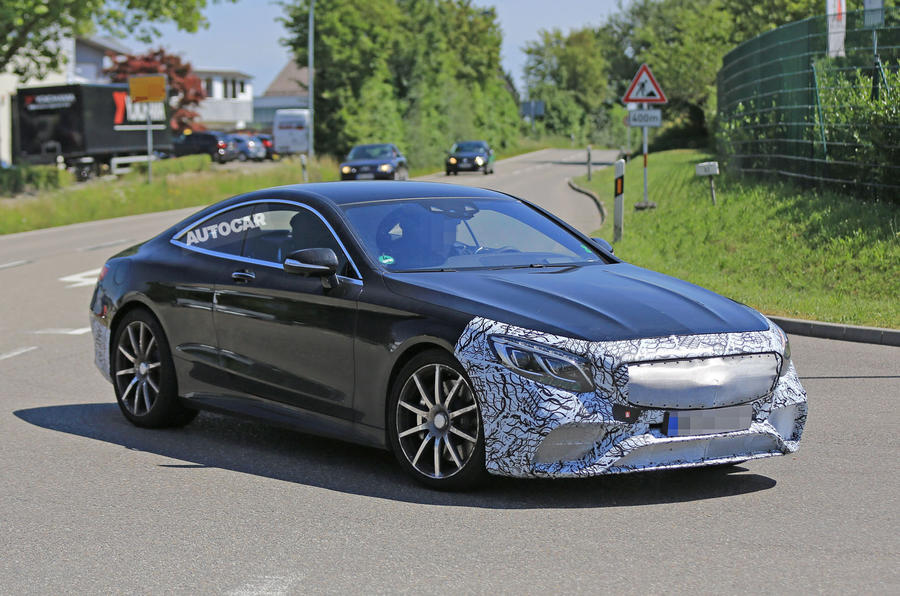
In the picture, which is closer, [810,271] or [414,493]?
[414,493]

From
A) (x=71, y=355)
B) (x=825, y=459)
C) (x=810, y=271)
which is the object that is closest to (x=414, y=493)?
(x=825, y=459)

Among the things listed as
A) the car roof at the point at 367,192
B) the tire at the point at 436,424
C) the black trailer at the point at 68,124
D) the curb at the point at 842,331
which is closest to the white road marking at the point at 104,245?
the curb at the point at 842,331

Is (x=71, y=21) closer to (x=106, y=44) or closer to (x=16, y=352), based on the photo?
(x=16, y=352)

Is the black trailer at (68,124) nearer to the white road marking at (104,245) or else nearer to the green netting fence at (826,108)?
the white road marking at (104,245)

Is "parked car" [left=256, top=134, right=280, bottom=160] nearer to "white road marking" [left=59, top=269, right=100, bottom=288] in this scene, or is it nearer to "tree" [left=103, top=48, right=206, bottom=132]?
"tree" [left=103, top=48, right=206, bottom=132]

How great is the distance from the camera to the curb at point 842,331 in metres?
11.9

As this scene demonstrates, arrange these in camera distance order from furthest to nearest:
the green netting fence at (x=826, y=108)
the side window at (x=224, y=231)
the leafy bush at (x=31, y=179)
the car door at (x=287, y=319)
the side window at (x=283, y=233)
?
the leafy bush at (x=31, y=179) < the green netting fence at (x=826, y=108) < the side window at (x=224, y=231) < the side window at (x=283, y=233) < the car door at (x=287, y=319)

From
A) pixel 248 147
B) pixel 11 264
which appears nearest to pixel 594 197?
pixel 11 264

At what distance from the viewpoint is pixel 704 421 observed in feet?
19.7

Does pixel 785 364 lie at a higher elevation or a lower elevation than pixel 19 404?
higher

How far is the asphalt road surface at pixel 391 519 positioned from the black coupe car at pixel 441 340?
24cm

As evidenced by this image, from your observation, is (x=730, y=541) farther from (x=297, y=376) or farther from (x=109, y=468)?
(x=109, y=468)

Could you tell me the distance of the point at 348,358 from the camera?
6.79 metres

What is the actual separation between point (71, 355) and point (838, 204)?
1108 centimetres
